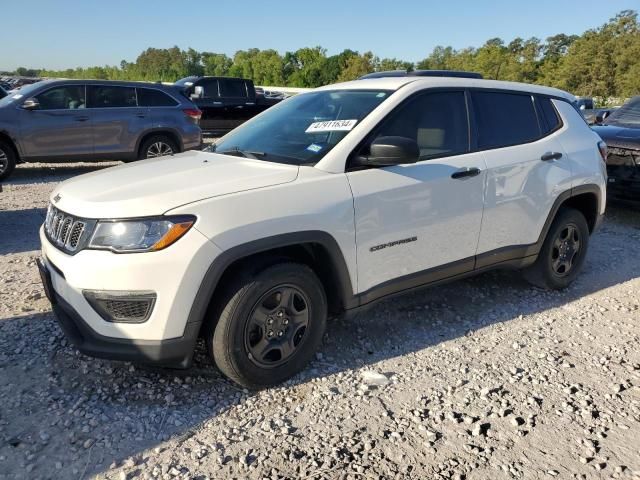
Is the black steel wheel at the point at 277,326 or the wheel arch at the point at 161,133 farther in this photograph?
Result: the wheel arch at the point at 161,133

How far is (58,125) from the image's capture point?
29.5 feet

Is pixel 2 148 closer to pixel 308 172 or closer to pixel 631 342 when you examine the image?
pixel 308 172

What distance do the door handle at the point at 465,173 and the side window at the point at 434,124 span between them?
0.15m

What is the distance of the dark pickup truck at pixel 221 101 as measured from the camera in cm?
1428

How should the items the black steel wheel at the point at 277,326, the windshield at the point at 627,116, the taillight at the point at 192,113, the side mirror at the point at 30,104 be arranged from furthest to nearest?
the taillight at the point at 192,113
the side mirror at the point at 30,104
the windshield at the point at 627,116
the black steel wheel at the point at 277,326

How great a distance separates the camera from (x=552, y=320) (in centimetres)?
417

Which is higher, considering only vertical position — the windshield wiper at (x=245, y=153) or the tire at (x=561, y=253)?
the windshield wiper at (x=245, y=153)

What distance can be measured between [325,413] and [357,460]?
0.41m

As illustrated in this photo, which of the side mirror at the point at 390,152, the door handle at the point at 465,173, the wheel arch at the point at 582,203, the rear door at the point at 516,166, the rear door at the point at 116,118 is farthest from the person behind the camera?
the rear door at the point at 116,118

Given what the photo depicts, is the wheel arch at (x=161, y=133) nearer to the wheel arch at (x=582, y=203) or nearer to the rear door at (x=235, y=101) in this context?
the rear door at (x=235, y=101)

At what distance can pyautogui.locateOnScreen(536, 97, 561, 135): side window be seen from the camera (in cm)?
442

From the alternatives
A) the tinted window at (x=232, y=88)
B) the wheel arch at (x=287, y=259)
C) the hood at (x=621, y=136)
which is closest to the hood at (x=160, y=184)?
the wheel arch at (x=287, y=259)

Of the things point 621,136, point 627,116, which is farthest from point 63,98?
point 627,116

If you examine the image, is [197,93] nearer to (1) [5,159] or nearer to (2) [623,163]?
(1) [5,159]
